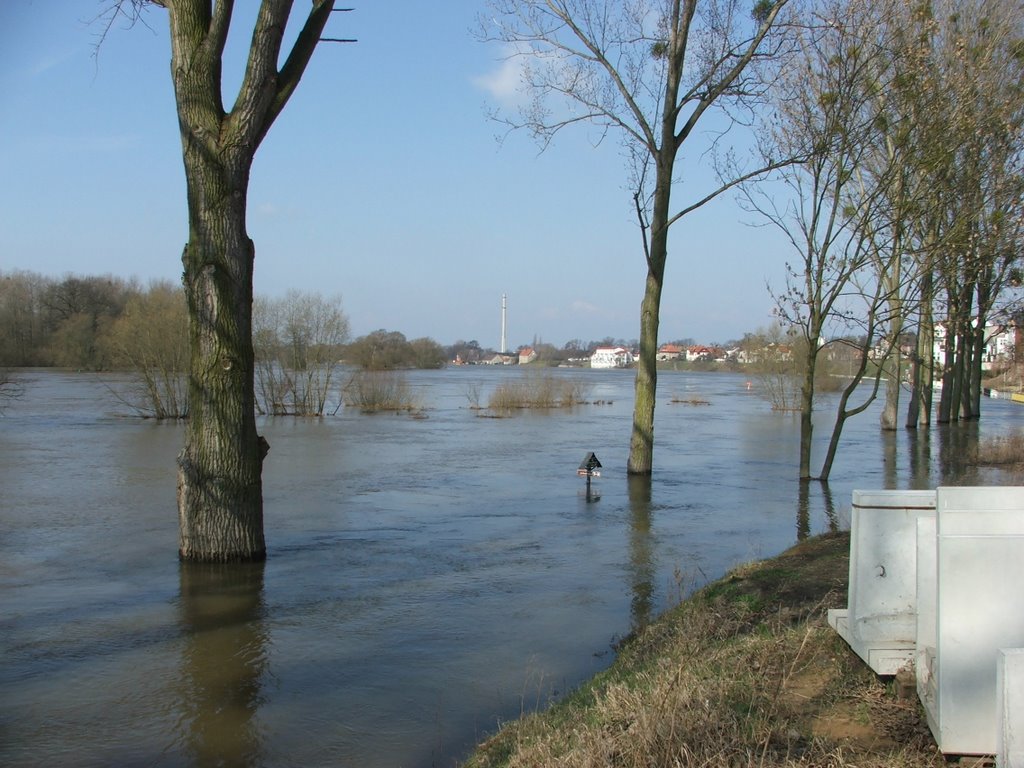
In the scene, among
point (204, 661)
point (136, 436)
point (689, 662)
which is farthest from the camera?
point (136, 436)

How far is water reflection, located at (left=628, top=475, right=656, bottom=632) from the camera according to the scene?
8.30 m

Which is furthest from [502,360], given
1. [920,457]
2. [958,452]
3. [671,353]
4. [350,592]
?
[350,592]

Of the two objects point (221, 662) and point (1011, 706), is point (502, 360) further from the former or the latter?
point (1011, 706)

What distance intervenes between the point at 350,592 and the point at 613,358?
176644mm

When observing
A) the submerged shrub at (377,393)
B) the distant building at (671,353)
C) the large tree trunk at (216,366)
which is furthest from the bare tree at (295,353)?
the distant building at (671,353)

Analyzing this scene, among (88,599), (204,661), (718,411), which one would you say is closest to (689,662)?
(204,661)

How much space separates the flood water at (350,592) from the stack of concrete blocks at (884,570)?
2332mm

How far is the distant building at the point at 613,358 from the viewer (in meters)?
184

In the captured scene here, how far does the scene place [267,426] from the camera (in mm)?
32531

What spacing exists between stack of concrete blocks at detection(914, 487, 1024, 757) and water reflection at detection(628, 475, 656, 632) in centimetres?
449

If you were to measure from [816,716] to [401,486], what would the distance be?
13334 millimetres

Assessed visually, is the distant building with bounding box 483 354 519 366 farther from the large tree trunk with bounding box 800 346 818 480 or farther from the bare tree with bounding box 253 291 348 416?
the large tree trunk with bounding box 800 346 818 480

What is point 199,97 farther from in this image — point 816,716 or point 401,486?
point 401,486

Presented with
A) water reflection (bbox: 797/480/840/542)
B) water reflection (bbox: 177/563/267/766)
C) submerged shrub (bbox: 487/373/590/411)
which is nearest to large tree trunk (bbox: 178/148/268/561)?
water reflection (bbox: 177/563/267/766)
